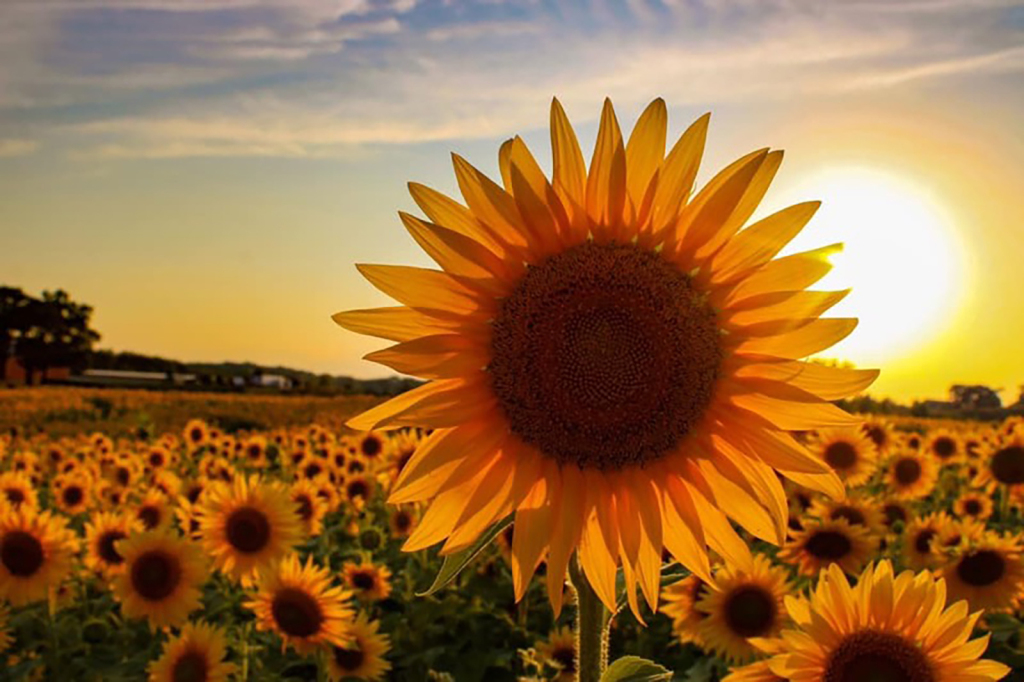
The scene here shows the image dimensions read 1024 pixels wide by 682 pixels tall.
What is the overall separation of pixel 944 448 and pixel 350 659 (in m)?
9.79

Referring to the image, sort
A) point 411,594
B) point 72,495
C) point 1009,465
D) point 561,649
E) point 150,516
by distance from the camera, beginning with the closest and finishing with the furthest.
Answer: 1. point 561,649
2. point 411,594
3. point 150,516
4. point 1009,465
5. point 72,495

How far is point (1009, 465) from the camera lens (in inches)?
399

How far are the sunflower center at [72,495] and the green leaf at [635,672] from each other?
32.4 ft

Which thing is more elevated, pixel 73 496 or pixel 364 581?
pixel 73 496

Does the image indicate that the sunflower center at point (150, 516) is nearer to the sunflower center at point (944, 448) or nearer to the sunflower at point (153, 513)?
the sunflower at point (153, 513)

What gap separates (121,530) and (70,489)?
336 cm

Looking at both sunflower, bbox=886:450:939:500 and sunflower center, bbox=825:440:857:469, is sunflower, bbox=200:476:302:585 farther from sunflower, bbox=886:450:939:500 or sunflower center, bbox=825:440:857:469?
sunflower, bbox=886:450:939:500

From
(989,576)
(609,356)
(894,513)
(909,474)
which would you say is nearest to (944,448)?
(909,474)

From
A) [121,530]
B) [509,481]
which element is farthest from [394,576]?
[509,481]

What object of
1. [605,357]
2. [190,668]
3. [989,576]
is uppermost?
[605,357]

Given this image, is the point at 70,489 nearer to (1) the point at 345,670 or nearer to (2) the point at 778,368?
(1) the point at 345,670

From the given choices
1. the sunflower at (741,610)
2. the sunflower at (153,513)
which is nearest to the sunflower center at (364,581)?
the sunflower at (153,513)

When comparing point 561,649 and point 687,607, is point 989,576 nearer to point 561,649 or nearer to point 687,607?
point 687,607

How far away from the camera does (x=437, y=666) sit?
6836 millimetres
